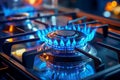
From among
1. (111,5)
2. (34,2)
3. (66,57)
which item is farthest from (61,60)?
(34,2)

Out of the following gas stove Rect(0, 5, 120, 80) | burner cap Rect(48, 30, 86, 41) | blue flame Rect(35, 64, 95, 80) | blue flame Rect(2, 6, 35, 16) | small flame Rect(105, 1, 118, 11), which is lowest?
blue flame Rect(35, 64, 95, 80)

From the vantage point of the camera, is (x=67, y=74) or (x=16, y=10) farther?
(x=16, y=10)

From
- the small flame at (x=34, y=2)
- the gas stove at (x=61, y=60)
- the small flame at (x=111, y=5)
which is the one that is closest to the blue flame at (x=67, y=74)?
the gas stove at (x=61, y=60)

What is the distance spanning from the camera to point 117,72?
531 millimetres

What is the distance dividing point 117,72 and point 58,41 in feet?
0.69

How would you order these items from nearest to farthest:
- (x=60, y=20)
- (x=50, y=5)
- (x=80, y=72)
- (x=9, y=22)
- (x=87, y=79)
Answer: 1. (x=87, y=79)
2. (x=80, y=72)
3. (x=9, y=22)
4. (x=60, y=20)
5. (x=50, y=5)

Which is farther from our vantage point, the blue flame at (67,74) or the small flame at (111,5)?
the small flame at (111,5)

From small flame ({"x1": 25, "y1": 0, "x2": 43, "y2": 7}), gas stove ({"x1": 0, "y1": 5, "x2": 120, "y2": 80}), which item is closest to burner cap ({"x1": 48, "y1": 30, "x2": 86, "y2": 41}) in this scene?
→ gas stove ({"x1": 0, "y1": 5, "x2": 120, "y2": 80})

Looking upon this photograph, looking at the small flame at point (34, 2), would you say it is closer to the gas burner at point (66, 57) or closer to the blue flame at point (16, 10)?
the blue flame at point (16, 10)

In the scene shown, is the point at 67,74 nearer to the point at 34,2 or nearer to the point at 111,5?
the point at 111,5

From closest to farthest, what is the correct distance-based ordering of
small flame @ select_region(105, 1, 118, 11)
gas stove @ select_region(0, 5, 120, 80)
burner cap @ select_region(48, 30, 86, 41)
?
gas stove @ select_region(0, 5, 120, 80), burner cap @ select_region(48, 30, 86, 41), small flame @ select_region(105, 1, 118, 11)

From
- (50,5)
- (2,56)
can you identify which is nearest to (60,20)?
(50,5)

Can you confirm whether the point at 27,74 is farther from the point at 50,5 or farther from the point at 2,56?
the point at 50,5

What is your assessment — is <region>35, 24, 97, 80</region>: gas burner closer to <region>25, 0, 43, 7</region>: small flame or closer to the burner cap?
the burner cap
